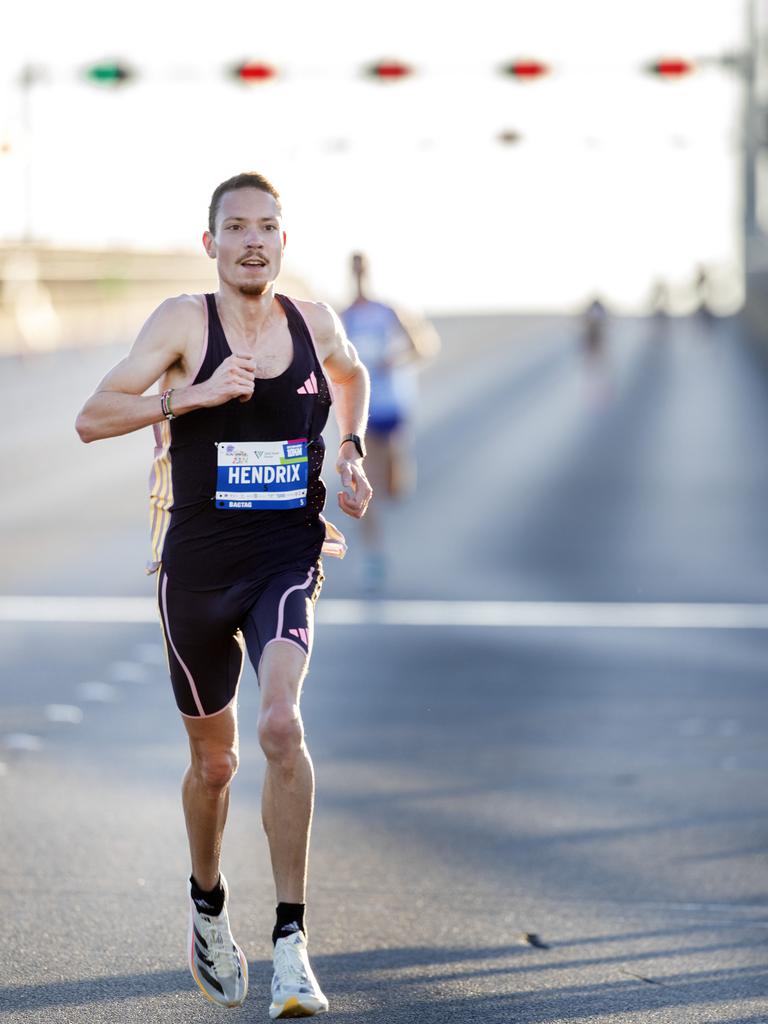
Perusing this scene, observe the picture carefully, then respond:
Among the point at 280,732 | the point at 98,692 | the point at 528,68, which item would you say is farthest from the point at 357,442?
the point at 528,68

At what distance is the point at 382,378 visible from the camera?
45.0 ft

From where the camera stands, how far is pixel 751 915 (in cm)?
586

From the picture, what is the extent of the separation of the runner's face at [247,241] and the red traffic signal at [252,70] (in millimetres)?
26486

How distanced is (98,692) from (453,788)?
2833 mm

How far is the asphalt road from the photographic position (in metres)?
5.13

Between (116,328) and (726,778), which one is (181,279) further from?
(726,778)

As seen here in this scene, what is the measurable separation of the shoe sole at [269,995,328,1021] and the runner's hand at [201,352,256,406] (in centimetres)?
137

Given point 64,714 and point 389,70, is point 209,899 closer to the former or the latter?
point 64,714

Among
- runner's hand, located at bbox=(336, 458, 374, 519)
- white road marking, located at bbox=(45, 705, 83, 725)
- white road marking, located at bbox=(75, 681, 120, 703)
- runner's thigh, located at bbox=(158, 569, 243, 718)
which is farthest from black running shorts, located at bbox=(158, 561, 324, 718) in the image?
white road marking, located at bbox=(75, 681, 120, 703)

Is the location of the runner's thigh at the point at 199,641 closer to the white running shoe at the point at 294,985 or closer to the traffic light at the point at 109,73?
the white running shoe at the point at 294,985

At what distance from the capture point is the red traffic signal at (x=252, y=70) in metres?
30.7

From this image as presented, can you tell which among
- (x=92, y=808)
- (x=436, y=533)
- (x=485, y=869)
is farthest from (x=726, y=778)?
(x=436, y=533)

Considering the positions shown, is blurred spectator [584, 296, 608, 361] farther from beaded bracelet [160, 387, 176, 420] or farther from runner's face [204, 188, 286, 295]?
beaded bracelet [160, 387, 176, 420]

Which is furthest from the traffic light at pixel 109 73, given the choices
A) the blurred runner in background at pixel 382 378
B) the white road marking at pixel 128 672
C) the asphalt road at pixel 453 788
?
the white road marking at pixel 128 672
